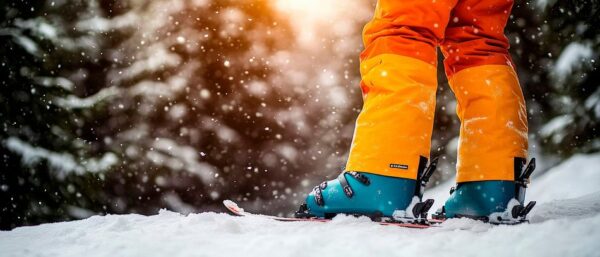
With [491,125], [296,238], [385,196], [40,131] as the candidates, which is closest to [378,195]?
[385,196]

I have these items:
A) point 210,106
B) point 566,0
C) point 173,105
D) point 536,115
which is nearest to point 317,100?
point 210,106

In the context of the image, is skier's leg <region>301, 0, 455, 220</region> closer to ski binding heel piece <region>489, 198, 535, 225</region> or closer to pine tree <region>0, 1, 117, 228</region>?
ski binding heel piece <region>489, 198, 535, 225</region>

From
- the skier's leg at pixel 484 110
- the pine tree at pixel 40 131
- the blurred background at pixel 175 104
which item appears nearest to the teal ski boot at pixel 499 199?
the skier's leg at pixel 484 110

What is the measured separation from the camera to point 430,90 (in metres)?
1.39

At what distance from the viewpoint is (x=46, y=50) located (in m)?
4.84

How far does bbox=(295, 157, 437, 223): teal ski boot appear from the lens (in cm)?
133

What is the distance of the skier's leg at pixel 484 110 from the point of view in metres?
1.45

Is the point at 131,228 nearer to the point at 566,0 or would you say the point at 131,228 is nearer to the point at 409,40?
the point at 409,40

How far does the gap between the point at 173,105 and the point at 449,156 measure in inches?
126

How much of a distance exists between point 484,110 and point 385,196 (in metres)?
0.50

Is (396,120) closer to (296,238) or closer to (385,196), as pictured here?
(385,196)

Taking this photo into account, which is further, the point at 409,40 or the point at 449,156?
the point at 449,156

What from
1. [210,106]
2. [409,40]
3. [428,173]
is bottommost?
[428,173]

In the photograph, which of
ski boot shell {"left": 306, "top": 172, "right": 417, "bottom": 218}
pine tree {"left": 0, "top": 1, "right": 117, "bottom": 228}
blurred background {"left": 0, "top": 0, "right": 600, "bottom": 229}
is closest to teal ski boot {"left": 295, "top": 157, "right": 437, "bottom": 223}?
ski boot shell {"left": 306, "top": 172, "right": 417, "bottom": 218}
